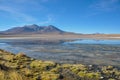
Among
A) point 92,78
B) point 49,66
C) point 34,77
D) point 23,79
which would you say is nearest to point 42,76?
point 34,77

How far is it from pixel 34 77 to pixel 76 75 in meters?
2.82

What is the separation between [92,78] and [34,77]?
132 inches

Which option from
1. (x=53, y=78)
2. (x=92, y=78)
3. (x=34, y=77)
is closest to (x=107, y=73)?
(x=92, y=78)

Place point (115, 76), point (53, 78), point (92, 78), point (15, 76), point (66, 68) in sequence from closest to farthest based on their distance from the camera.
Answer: point (15, 76)
point (53, 78)
point (92, 78)
point (115, 76)
point (66, 68)

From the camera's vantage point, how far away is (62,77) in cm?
1192

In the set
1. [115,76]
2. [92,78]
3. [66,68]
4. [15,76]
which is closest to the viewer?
[15,76]

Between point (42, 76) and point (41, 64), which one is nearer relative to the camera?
point (42, 76)

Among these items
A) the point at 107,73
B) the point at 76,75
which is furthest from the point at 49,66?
the point at 107,73

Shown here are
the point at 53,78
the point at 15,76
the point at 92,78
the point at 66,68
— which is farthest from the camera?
the point at 66,68

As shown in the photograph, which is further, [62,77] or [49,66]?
[49,66]

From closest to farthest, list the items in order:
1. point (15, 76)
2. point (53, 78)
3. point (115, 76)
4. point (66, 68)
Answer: point (15, 76)
point (53, 78)
point (115, 76)
point (66, 68)

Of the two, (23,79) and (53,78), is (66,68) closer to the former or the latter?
(53,78)

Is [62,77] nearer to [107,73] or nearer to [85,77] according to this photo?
[85,77]

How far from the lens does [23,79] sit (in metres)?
10.0
